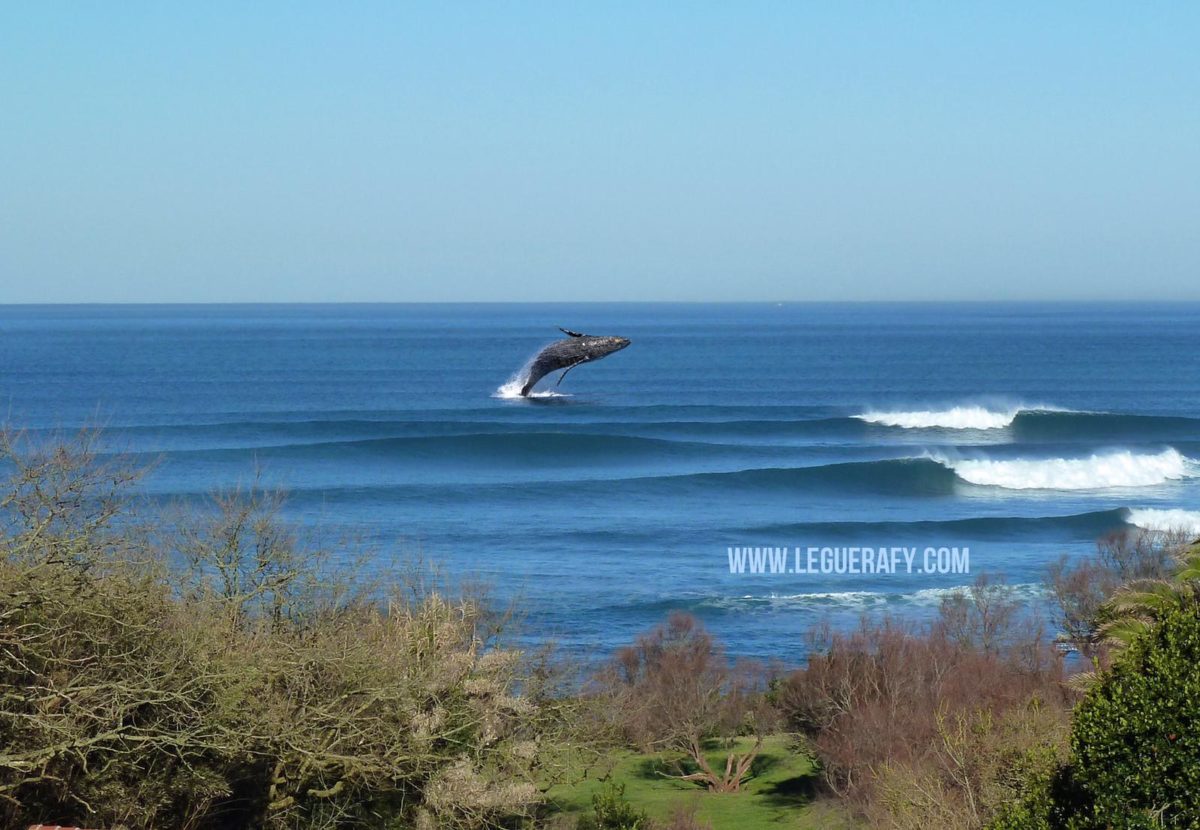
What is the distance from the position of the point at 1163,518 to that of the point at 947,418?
93.1 feet

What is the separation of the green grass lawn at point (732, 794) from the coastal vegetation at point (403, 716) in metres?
0.09

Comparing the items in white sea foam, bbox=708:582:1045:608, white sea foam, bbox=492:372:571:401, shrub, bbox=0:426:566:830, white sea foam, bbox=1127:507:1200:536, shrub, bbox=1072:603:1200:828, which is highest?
shrub, bbox=1072:603:1200:828

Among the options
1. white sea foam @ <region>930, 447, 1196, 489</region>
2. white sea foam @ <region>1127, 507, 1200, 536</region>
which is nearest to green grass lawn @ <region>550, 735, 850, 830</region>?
white sea foam @ <region>1127, 507, 1200, 536</region>

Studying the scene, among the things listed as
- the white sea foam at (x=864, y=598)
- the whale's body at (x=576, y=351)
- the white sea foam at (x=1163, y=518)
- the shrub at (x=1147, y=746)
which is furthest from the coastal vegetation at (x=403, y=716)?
the whale's body at (x=576, y=351)

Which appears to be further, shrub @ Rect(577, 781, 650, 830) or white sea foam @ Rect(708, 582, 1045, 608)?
white sea foam @ Rect(708, 582, 1045, 608)

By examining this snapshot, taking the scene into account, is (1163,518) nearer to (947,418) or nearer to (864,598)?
(864,598)

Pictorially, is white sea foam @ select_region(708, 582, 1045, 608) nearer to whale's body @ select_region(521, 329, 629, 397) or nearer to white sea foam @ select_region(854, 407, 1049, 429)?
whale's body @ select_region(521, 329, 629, 397)

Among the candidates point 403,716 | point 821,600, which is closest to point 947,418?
point 821,600

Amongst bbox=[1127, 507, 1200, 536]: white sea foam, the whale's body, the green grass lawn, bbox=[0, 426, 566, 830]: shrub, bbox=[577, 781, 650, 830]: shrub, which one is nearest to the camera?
bbox=[0, 426, 566, 830]: shrub

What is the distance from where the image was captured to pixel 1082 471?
171 ft

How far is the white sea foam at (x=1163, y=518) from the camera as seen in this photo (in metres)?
38.9

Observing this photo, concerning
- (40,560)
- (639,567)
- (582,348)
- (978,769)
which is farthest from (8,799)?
(582,348)

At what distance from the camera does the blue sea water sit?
33.9 meters

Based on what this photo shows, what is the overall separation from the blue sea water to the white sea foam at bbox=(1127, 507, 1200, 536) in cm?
24
